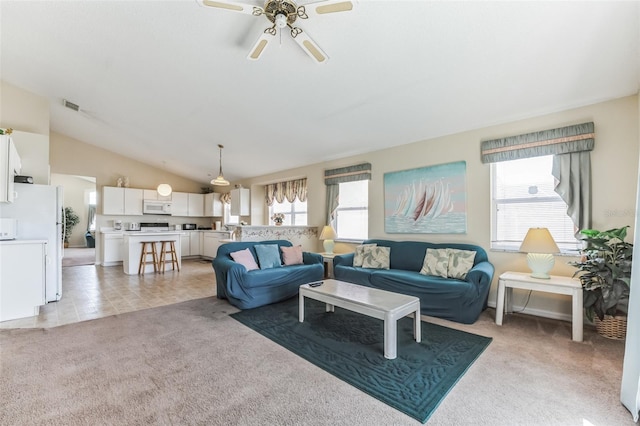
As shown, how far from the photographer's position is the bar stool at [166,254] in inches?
245

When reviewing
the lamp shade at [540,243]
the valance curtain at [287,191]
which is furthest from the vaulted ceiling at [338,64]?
the valance curtain at [287,191]

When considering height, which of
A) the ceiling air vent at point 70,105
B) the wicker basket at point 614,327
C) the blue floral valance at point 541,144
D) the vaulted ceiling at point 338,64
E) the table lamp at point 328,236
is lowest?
the wicker basket at point 614,327

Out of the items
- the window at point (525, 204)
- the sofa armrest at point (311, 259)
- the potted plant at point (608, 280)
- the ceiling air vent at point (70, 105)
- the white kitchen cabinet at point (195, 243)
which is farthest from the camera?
the white kitchen cabinet at point (195, 243)

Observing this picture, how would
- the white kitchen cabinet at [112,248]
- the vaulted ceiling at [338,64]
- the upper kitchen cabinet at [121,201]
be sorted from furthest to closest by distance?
the upper kitchen cabinet at [121,201], the white kitchen cabinet at [112,248], the vaulted ceiling at [338,64]

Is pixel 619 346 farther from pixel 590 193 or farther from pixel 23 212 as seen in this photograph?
pixel 23 212

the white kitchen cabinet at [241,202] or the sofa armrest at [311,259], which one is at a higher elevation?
the white kitchen cabinet at [241,202]

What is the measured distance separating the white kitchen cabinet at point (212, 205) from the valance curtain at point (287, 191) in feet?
6.24

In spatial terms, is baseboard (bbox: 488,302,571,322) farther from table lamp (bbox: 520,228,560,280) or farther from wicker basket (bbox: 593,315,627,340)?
table lamp (bbox: 520,228,560,280)

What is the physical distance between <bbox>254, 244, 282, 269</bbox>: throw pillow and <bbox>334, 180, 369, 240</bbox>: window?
1692 millimetres

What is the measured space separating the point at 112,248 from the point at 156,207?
1529 mm

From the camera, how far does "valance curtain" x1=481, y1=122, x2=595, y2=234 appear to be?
3100mm

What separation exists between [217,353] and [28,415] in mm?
1140

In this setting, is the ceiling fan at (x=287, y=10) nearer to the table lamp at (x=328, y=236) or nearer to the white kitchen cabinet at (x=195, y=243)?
the table lamp at (x=328, y=236)

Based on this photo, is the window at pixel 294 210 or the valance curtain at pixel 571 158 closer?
the valance curtain at pixel 571 158
